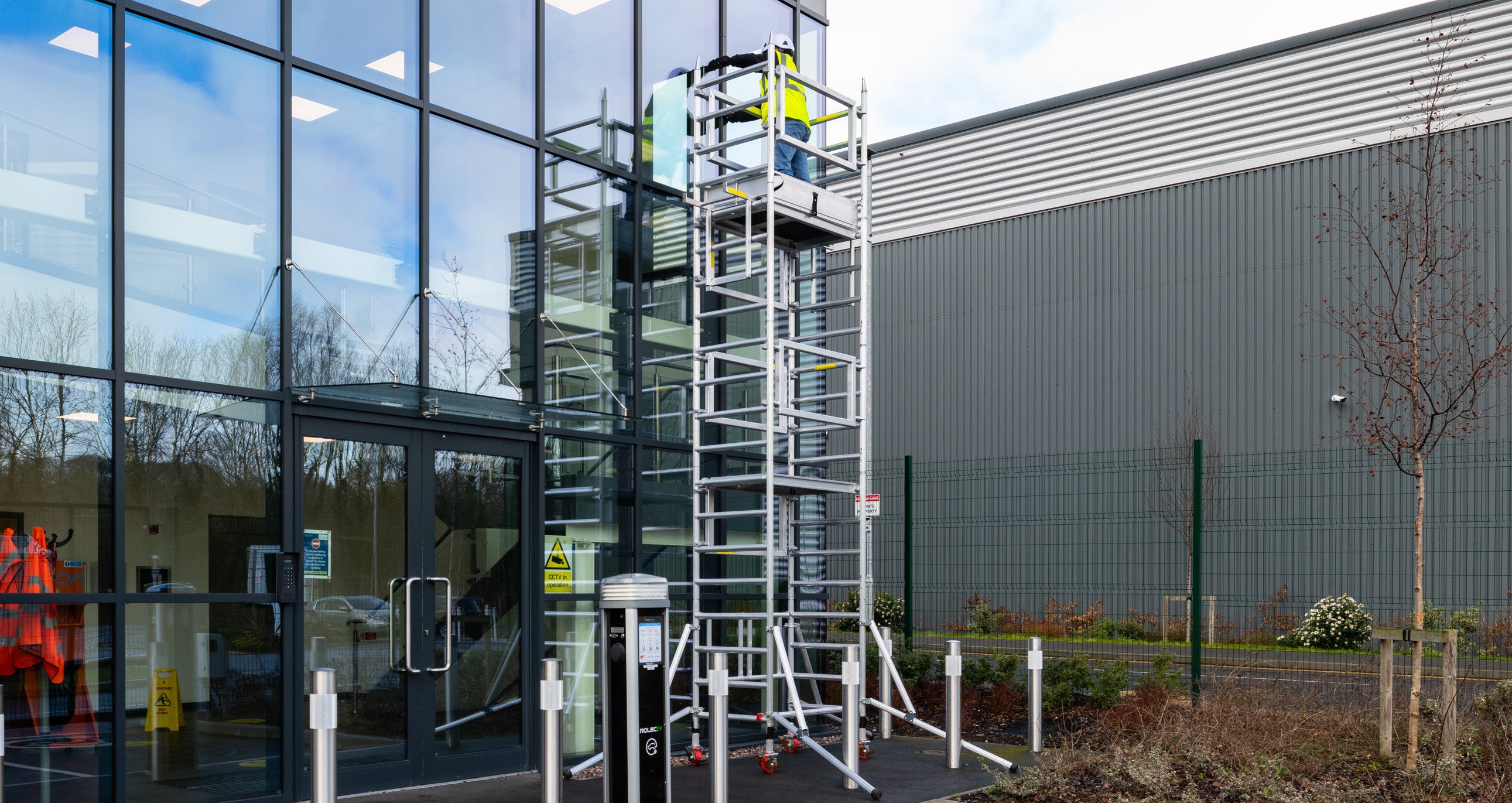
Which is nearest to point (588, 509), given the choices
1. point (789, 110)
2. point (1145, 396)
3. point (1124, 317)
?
point (789, 110)

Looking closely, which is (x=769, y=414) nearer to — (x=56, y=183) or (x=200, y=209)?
(x=200, y=209)

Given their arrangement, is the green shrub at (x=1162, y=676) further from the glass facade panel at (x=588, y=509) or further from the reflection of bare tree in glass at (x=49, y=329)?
the reflection of bare tree in glass at (x=49, y=329)

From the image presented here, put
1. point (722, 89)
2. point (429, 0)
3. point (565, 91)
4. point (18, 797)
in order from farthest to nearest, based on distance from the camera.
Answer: point (722, 89), point (565, 91), point (429, 0), point (18, 797)

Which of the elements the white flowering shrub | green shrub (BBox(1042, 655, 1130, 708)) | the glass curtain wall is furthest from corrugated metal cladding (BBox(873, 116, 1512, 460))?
the glass curtain wall

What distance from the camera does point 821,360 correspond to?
522 inches

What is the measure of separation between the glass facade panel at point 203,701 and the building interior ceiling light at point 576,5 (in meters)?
5.39

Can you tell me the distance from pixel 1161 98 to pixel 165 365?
72.5 ft

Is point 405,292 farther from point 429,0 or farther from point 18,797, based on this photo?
point 18,797

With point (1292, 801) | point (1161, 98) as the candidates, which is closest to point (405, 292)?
point (1292, 801)

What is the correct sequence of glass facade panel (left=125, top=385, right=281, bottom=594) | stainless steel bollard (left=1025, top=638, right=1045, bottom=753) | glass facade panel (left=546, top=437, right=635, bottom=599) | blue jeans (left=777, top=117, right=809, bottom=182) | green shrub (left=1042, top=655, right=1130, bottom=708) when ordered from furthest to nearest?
green shrub (left=1042, top=655, right=1130, bottom=708), blue jeans (left=777, top=117, right=809, bottom=182), stainless steel bollard (left=1025, top=638, right=1045, bottom=753), glass facade panel (left=546, top=437, right=635, bottom=599), glass facade panel (left=125, top=385, right=281, bottom=594)

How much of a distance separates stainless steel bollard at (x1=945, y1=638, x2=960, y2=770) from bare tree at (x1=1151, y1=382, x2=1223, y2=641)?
1413 centimetres

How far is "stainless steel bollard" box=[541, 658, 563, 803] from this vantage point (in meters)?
6.76

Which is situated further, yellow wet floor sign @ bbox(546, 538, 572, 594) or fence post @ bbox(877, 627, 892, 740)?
fence post @ bbox(877, 627, 892, 740)

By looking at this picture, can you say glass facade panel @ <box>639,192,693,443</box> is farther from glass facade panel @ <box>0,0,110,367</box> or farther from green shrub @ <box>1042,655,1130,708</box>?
green shrub @ <box>1042,655,1130,708</box>
